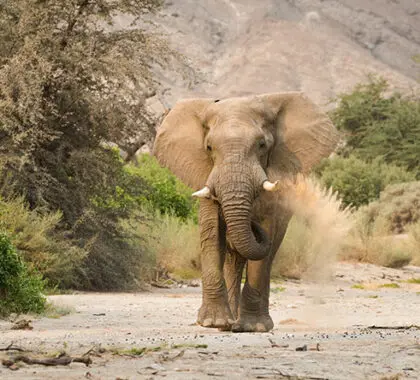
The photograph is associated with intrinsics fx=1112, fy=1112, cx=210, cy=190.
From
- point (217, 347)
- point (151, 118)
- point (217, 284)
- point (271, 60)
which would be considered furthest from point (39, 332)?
point (271, 60)

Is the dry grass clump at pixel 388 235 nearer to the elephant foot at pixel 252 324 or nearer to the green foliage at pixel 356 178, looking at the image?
the green foliage at pixel 356 178

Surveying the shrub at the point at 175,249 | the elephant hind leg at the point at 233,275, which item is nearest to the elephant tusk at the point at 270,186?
the elephant hind leg at the point at 233,275

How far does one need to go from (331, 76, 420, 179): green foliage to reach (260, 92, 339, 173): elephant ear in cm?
3398

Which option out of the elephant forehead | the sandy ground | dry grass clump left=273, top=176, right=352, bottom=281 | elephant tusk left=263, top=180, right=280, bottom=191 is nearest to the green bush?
the sandy ground

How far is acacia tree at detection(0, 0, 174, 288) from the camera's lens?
17.9 meters

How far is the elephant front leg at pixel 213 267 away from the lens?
34.4 feet

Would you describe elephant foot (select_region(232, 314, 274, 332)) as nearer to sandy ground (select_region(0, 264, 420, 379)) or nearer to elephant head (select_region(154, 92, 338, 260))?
sandy ground (select_region(0, 264, 420, 379))

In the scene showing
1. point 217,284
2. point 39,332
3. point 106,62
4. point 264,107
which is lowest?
point 39,332

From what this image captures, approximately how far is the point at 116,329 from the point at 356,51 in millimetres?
74272

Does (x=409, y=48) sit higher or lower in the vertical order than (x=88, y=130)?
higher

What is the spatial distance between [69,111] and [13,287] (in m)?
6.97

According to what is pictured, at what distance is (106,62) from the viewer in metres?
18.7

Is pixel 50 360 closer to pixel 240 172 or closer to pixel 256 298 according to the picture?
pixel 240 172

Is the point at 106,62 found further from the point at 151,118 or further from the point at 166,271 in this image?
the point at 166,271
